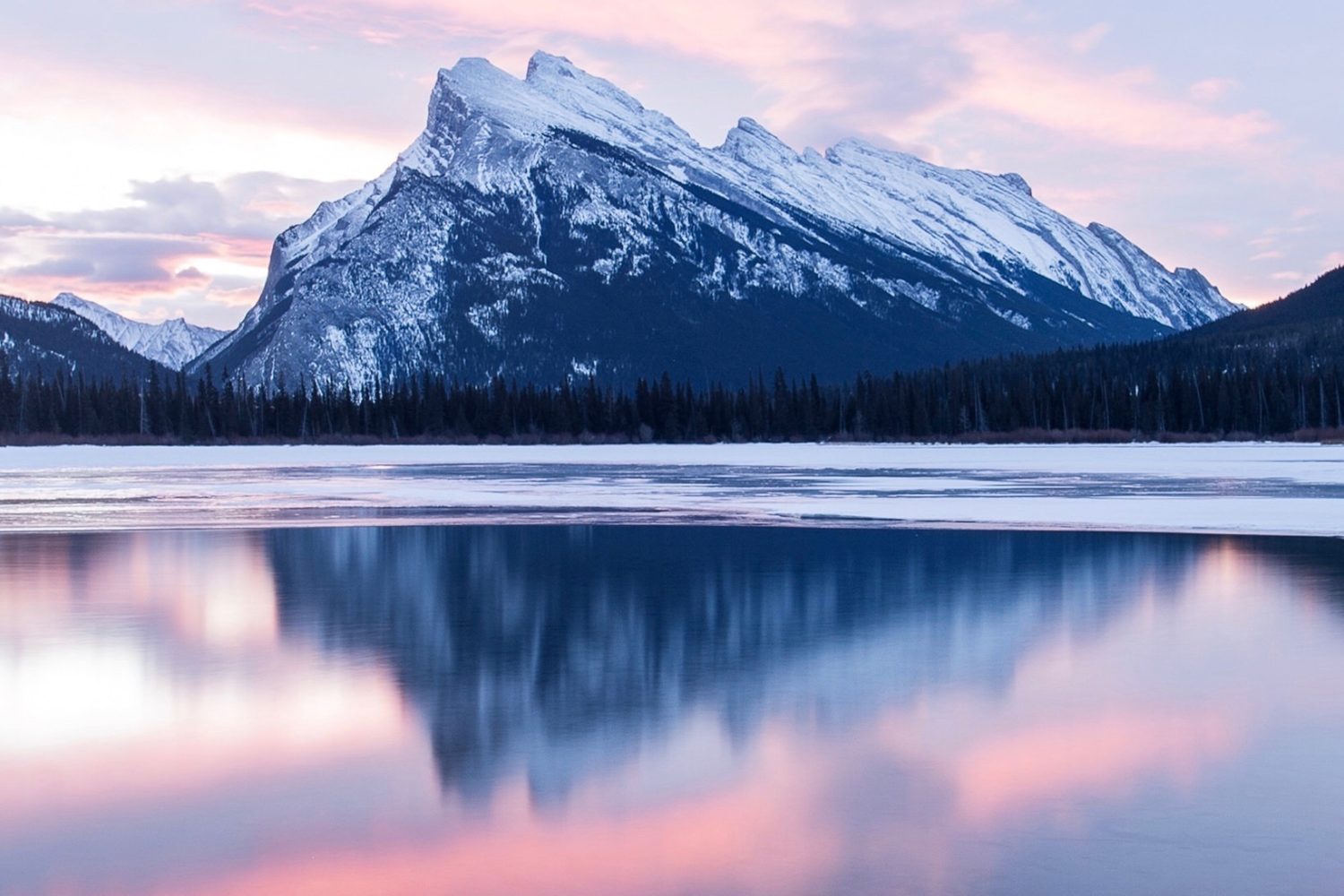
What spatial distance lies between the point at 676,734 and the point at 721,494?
37.2 metres

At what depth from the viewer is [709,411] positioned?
17312 centimetres

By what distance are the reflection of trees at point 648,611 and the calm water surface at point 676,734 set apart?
9 cm

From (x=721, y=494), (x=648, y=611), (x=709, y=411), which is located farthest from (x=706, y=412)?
(x=648, y=611)

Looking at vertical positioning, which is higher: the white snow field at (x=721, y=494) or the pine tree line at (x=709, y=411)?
the pine tree line at (x=709, y=411)

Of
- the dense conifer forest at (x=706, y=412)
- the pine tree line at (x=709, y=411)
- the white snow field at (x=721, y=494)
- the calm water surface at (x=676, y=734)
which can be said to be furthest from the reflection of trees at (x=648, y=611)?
the pine tree line at (x=709, y=411)

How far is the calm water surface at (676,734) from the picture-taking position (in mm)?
9391

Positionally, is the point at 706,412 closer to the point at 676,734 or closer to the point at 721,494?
the point at 721,494

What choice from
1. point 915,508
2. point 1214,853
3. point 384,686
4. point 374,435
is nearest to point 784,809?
point 1214,853

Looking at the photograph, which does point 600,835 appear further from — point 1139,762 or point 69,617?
point 69,617

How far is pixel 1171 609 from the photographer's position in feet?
66.6

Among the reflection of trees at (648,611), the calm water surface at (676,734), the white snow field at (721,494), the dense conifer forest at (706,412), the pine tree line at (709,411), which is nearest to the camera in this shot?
the calm water surface at (676,734)

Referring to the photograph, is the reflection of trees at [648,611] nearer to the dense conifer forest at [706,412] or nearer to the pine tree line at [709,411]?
the dense conifer forest at [706,412]

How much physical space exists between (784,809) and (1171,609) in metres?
11.7

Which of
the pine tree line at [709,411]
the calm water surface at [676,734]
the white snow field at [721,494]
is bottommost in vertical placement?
the calm water surface at [676,734]
